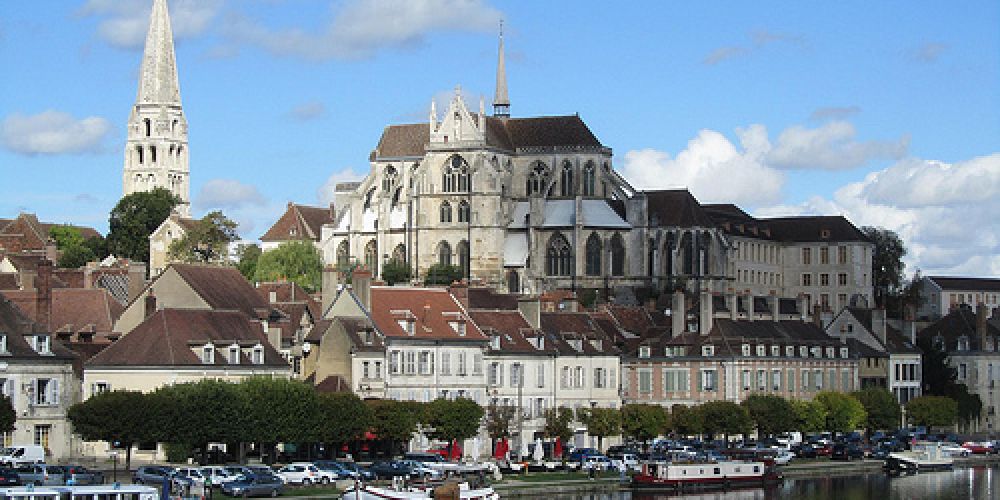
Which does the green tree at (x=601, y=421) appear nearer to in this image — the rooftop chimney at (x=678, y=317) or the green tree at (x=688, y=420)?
the green tree at (x=688, y=420)

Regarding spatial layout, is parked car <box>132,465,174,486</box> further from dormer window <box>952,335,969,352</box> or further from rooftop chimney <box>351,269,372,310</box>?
dormer window <box>952,335,969,352</box>

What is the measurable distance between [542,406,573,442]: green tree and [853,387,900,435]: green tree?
2827 cm

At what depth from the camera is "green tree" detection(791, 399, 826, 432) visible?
122 meters

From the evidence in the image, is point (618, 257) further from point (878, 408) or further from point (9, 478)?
point (9, 478)

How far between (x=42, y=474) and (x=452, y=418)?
87.6ft

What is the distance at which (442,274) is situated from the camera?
188 m

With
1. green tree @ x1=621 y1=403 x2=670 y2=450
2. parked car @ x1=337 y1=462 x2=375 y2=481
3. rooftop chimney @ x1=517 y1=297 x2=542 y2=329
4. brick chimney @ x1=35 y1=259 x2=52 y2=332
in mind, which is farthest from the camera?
rooftop chimney @ x1=517 y1=297 x2=542 y2=329

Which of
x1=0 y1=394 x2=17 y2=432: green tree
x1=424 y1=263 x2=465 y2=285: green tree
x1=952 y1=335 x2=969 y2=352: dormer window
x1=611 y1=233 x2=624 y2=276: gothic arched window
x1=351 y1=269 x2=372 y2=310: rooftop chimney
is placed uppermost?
x1=611 y1=233 x2=624 y2=276: gothic arched window

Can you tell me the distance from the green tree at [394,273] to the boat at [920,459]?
74141 mm

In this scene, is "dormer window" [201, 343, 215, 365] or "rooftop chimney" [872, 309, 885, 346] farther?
"rooftop chimney" [872, 309, 885, 346]

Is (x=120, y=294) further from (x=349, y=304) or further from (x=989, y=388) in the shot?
(x=989, y=388)

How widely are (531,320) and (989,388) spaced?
2002 inches

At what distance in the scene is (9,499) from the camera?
69.1 metres

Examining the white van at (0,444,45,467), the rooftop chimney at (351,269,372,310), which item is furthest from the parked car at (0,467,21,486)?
the rooftop chimney at (351,269,372,310)
